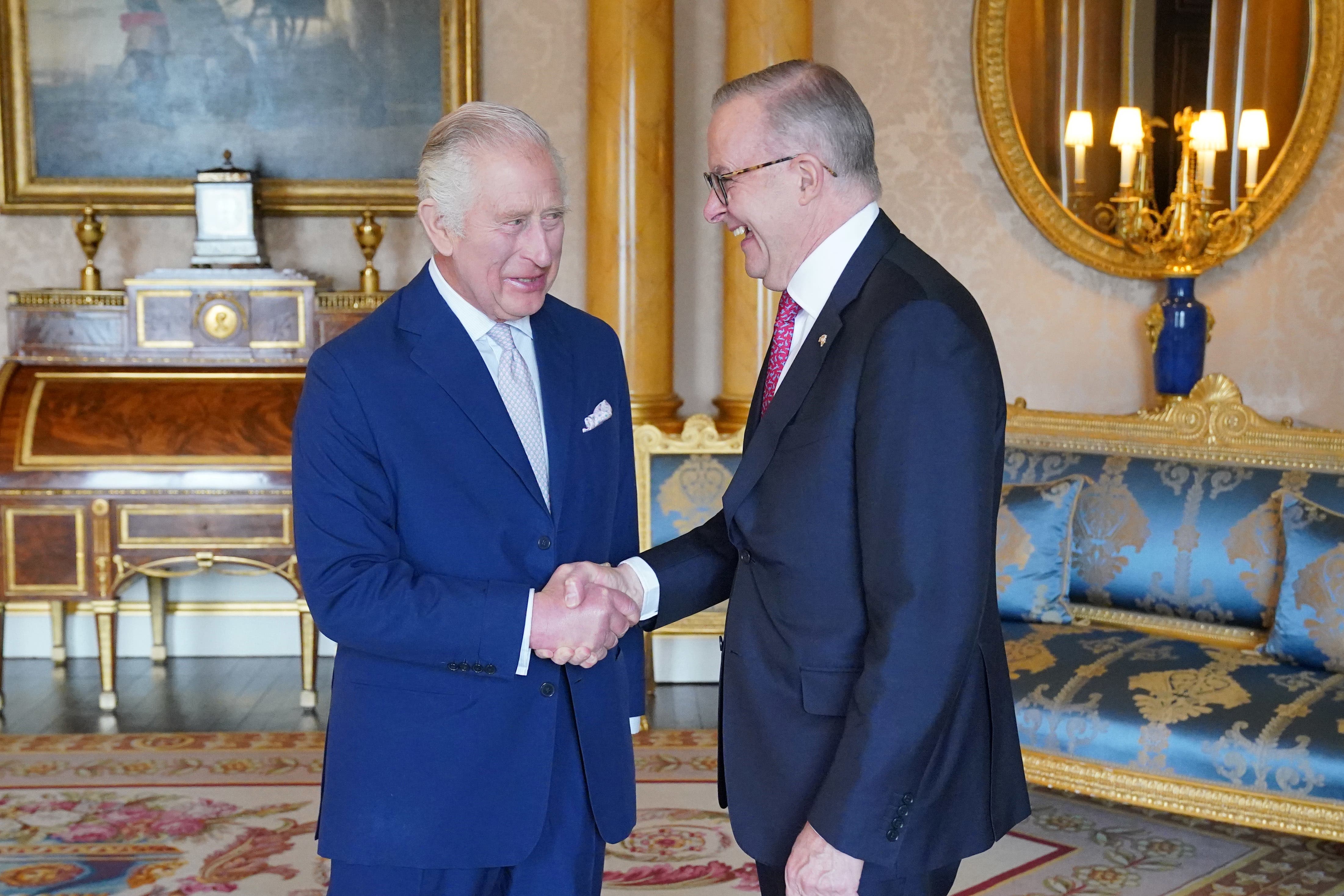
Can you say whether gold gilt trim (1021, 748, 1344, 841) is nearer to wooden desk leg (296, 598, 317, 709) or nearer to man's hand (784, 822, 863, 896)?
man's hand (784, 822, 863, 896)

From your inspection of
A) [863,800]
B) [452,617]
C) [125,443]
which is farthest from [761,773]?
[125,443]

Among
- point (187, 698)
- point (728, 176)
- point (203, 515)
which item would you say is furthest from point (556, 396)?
point (187, 698)

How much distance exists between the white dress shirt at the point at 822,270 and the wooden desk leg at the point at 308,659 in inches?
135

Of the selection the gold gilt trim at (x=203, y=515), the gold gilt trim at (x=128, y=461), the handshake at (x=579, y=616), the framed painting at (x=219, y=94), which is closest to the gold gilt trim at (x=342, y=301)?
the framed painting at (x=219, y=94)

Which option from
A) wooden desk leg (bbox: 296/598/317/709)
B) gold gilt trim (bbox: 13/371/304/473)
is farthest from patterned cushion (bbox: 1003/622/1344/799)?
gold gilt trim (bbox: 13/371/304/473)

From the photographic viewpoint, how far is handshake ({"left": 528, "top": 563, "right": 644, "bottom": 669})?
1.83 metres

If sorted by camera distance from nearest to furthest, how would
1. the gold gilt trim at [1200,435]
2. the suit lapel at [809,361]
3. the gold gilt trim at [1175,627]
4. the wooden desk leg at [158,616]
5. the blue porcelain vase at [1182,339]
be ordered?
the suit lapel at [809,361], the gold gilt trim at [1175,627], the gold gilt trim at [1200,435], the blue porcelain vase at [1182,339], the wooden desk leg at [158,616]

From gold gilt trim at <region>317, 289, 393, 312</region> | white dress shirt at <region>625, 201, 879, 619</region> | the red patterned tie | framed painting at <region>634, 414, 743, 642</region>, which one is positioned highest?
gold gilt trim at <region>317, 289, 393, 312</region>

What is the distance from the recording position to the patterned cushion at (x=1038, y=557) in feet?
13.1

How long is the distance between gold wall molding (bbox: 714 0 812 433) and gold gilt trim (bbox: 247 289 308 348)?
5.36ft

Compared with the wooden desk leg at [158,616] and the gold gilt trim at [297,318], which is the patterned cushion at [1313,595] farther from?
the wooden desk leg at [158,616]

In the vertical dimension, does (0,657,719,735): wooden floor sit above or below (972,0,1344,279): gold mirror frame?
below

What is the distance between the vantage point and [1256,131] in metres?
4.61

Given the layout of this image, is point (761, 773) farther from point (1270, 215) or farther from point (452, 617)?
point (1270, 215)
